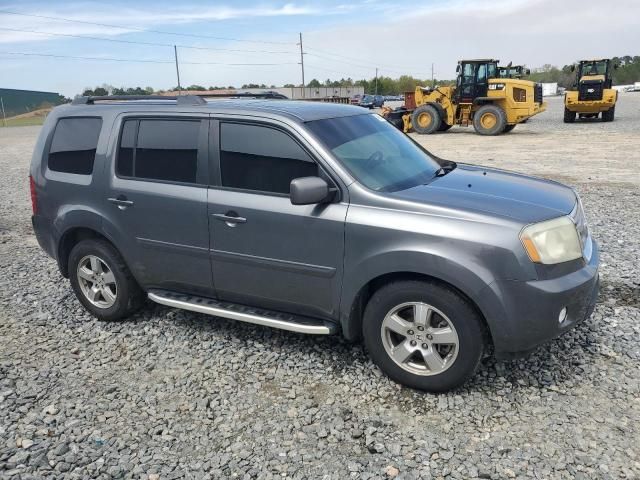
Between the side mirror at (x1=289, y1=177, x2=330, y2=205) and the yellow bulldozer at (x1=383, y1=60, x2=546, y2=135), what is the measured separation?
17416 mm

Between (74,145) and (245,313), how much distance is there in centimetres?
223

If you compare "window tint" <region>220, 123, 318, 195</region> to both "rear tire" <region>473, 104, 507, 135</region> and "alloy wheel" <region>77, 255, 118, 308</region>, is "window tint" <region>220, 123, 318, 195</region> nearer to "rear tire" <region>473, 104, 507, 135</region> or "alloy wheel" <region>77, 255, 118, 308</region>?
"alloy wheel" <region>77, 255, 118, 308</region>

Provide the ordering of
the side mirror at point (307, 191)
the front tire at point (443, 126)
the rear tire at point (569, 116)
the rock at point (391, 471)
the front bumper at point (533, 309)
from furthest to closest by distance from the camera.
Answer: the rear tire at point (569, 116) → the front tire at point (443, 126) → the side mirror at point (307, 191) → the front bumper at point (533, 309) → the rock at point (391, 471)

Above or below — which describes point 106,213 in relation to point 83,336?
above

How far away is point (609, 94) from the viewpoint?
2470 cm

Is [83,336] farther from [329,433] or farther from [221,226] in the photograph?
[329,433]

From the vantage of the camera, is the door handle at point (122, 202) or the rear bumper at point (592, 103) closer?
the door handle at point (122, 202)

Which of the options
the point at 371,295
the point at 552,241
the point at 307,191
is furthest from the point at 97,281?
the point at 552,241

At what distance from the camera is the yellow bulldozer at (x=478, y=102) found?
21.0 metres

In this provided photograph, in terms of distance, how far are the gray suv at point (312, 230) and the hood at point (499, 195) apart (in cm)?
2

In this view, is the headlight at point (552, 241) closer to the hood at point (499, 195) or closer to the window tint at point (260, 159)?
the hood at point (499, 195)

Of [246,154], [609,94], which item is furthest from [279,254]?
[609,94]

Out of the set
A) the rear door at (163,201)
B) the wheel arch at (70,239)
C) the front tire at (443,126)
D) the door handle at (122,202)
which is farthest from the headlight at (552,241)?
the front tire at (443,126)

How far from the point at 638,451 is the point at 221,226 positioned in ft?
9.52
